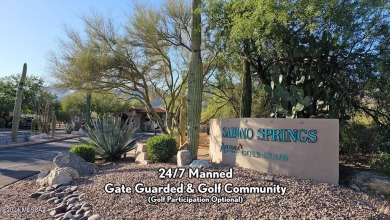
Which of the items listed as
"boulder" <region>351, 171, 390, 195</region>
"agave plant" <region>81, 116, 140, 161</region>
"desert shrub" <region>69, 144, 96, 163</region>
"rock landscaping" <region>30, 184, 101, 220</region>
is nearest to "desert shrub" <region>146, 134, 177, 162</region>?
"agave plant" <region>81, 116, 140, 161</region>

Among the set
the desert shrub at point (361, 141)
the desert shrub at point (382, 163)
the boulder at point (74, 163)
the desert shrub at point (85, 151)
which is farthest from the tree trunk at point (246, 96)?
the boulder at point (74, 163)

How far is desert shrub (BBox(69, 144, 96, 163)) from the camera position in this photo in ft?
28.4

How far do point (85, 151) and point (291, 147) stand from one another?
5679mm

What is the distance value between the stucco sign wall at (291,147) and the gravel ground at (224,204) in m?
0.55

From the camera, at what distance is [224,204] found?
16.2 ft

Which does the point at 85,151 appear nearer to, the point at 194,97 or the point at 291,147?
the point at 194,97

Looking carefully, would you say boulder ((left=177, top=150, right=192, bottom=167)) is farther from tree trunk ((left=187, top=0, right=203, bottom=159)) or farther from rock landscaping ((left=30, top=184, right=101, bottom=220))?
rock landscaping ((left=30, top=184, right=101, bottom=220))

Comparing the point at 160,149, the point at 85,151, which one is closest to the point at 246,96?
the point at 160,149

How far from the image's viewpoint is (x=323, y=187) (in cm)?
591

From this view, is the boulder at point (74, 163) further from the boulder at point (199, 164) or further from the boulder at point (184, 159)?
the boulder at point (199, 164)

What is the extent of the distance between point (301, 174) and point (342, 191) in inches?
39.8

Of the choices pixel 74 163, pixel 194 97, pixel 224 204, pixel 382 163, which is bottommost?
pixel 224 204

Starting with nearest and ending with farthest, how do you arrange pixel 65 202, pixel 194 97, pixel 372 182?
1. pixel 65 202
2. pixel 372 182
3. pixel 194 97

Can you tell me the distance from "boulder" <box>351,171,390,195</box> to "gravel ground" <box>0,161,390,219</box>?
0.52 metres
